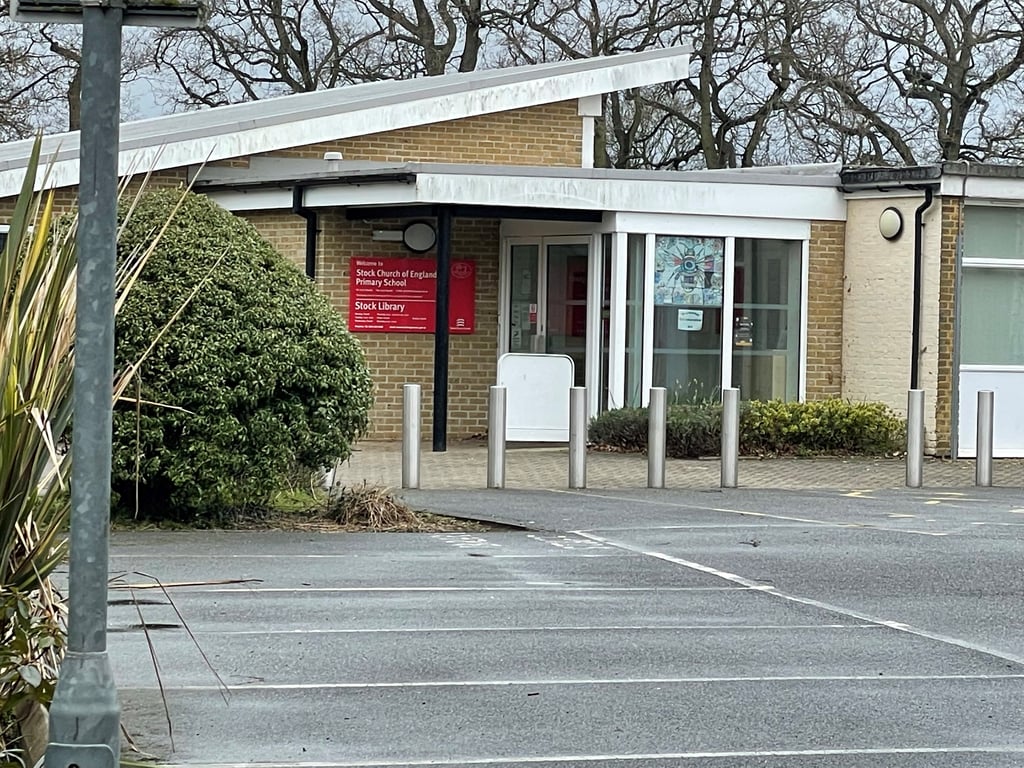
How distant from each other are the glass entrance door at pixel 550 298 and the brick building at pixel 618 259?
0.08ft

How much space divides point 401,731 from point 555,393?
551 inches

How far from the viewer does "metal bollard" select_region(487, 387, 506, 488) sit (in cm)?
1484

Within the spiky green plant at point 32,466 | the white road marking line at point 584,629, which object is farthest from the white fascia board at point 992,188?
the spiky green plant at point 32,466

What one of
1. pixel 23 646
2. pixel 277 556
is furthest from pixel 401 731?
pixel 277 556

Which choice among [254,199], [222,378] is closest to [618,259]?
[254,199]

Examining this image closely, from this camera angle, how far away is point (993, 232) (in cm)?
1950

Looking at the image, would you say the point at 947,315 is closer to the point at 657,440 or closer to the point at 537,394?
the point at 537,394

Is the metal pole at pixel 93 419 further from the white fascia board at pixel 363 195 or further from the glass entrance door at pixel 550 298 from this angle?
the glass entrance door at pixel 550 298

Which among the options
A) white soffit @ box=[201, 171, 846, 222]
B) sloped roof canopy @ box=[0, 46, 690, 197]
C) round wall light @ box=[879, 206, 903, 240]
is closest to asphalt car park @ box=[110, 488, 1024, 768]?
white soffit @ box=[201, 171, 846, 222]

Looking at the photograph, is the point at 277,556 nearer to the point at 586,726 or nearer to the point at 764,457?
the point at 586,726

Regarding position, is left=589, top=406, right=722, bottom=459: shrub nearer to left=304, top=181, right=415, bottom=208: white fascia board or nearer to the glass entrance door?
the glass entrance door

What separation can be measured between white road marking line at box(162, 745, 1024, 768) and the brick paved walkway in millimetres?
9424

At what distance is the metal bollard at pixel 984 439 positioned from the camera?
16.1 meters

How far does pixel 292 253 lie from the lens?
68.1 ft
